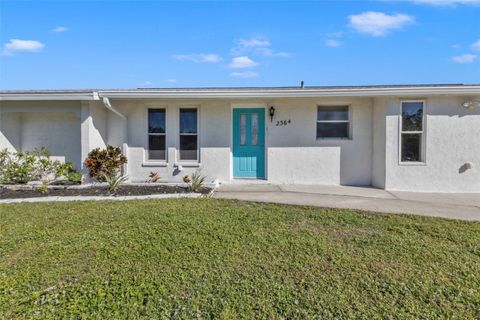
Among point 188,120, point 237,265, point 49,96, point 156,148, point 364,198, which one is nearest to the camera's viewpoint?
point 237,265

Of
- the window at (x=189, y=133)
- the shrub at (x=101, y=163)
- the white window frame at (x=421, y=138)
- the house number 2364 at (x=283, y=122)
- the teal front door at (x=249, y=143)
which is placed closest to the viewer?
the white window frame at (x=421, y=138)

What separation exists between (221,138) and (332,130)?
3.64 metres

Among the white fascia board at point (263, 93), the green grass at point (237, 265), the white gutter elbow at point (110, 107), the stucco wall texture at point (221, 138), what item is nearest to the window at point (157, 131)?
the stucco wall texture at point (221, 138)

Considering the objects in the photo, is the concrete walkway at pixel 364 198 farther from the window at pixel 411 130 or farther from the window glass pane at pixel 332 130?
the window glass pane at pixel 332 130

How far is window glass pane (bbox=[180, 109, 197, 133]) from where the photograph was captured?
28.5 feet

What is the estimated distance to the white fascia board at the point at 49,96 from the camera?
7555mm

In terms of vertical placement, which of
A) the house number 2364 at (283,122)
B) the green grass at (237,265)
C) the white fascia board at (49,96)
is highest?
the white fascia board at (49,96)

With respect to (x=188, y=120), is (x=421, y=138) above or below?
below

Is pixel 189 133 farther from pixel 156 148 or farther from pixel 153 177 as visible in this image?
pixel 153 177

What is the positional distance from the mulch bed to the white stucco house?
1093 millimetres

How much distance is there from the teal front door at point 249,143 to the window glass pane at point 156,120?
2.42 metres

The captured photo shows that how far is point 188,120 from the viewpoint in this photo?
28.5ft

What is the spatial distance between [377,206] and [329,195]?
127 centimetres

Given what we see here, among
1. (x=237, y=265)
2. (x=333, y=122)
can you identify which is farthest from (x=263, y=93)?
(x=237, y=265)
